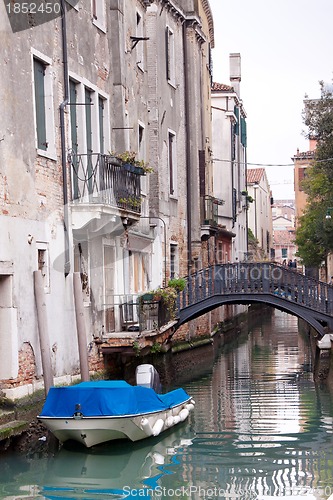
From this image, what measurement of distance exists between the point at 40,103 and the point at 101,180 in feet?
7.42

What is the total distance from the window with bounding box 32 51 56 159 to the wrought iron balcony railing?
0.91 metres

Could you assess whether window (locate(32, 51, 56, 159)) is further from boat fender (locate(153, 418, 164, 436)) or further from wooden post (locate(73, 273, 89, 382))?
boat fender (locate(153, 418, 164, 436))

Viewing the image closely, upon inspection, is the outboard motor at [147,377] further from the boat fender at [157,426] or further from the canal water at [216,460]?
the boat fender at [157,426]

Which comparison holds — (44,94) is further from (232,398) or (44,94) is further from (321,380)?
(321,380)

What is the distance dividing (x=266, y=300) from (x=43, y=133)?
1000 cm

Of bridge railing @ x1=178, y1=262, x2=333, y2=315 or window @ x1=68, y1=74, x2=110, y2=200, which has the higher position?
window @ x1=68, y1=74, x2=110, y2=200

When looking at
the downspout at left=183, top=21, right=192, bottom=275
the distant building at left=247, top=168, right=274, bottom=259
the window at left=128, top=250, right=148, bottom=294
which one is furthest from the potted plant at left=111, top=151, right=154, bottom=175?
the distant building at left=247, top=168, right=274, bottom=259

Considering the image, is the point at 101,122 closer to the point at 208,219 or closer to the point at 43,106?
the point at 43,106

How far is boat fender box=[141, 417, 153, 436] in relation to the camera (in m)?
15.0

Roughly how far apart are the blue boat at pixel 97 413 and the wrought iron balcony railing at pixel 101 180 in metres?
4.22

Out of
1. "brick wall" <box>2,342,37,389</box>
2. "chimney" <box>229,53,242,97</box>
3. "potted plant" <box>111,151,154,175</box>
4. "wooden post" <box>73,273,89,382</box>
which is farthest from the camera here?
"chimney" <box>229,53,242,97</box>

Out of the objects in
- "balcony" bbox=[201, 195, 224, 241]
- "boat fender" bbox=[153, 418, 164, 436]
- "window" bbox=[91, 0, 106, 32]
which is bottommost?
"boat fender" bbox=[153, 418, 164, 436]

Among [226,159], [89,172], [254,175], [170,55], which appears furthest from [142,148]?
[254,175]

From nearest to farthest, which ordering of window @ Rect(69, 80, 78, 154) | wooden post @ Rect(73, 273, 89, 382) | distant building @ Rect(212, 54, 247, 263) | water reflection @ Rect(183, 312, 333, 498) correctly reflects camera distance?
water reflection @ Rect(183, 312, 333, 498) → wooden post @ Rect(73, 273, 89, 382) → window @ Rect(69, 80, 78, 154) → distant building @ Rect(212, 54, 247, 263)
